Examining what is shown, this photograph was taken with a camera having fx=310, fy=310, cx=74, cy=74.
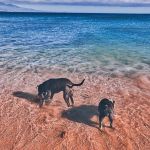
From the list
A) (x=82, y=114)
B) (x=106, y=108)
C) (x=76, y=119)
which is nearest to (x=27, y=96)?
(x=82, y=114)

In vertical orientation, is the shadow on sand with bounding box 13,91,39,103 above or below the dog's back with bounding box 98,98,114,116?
below

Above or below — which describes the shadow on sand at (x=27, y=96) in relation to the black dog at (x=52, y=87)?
below

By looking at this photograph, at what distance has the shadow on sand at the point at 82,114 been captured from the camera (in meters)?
11.5

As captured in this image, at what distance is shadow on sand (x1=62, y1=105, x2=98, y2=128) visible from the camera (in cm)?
1151

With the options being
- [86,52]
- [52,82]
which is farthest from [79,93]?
[86,52]

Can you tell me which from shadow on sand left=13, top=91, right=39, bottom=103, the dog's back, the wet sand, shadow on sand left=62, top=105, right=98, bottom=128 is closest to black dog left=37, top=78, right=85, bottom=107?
the wet sand

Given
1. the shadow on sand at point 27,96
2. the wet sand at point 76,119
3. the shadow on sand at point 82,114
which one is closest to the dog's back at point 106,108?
the wet sand at point 76,119

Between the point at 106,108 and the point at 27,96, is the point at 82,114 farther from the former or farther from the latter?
the point at 27,96

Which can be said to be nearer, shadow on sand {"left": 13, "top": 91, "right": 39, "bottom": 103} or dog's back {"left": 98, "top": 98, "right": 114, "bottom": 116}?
dog's back {"left": 98, "top": 98, "right": 114, "bottom": 116}

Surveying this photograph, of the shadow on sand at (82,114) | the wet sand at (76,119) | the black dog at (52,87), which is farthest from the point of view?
the black dog at (52,87)

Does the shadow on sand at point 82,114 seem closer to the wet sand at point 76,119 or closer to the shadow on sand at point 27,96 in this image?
the wet sand at point 76,119

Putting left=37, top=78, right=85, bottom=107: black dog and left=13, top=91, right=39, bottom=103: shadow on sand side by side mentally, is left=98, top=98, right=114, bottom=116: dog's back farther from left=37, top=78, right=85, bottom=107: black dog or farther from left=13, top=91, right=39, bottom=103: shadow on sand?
left=13, top=91, right=39, bottom=103: shadow on sand

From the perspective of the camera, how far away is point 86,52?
85.3ft

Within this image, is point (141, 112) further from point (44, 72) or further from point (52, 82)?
point (44, 72)
